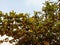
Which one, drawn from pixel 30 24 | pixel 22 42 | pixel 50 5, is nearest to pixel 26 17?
pixel 30 24

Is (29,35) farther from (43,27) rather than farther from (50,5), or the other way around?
(50,5)

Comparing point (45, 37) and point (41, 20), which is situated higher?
point (41, 20)

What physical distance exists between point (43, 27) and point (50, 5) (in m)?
1.79

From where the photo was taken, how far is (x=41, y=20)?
1002 centimetres

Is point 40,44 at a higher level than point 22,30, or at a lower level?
lower

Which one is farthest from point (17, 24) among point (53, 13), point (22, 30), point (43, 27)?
point (53, 13)

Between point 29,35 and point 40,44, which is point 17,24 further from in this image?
point 40,44

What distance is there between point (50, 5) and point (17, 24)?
2.26 m

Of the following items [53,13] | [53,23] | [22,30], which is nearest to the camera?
[22,30]

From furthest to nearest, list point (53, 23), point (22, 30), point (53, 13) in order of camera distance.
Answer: point (53, 13), point (53, 23), point (22, 30)

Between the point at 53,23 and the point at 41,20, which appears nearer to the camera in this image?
the point at 53,23

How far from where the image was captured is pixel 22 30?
8625mm

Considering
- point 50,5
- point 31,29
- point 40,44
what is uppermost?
point 50,5

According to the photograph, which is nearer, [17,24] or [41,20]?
[17,24]
